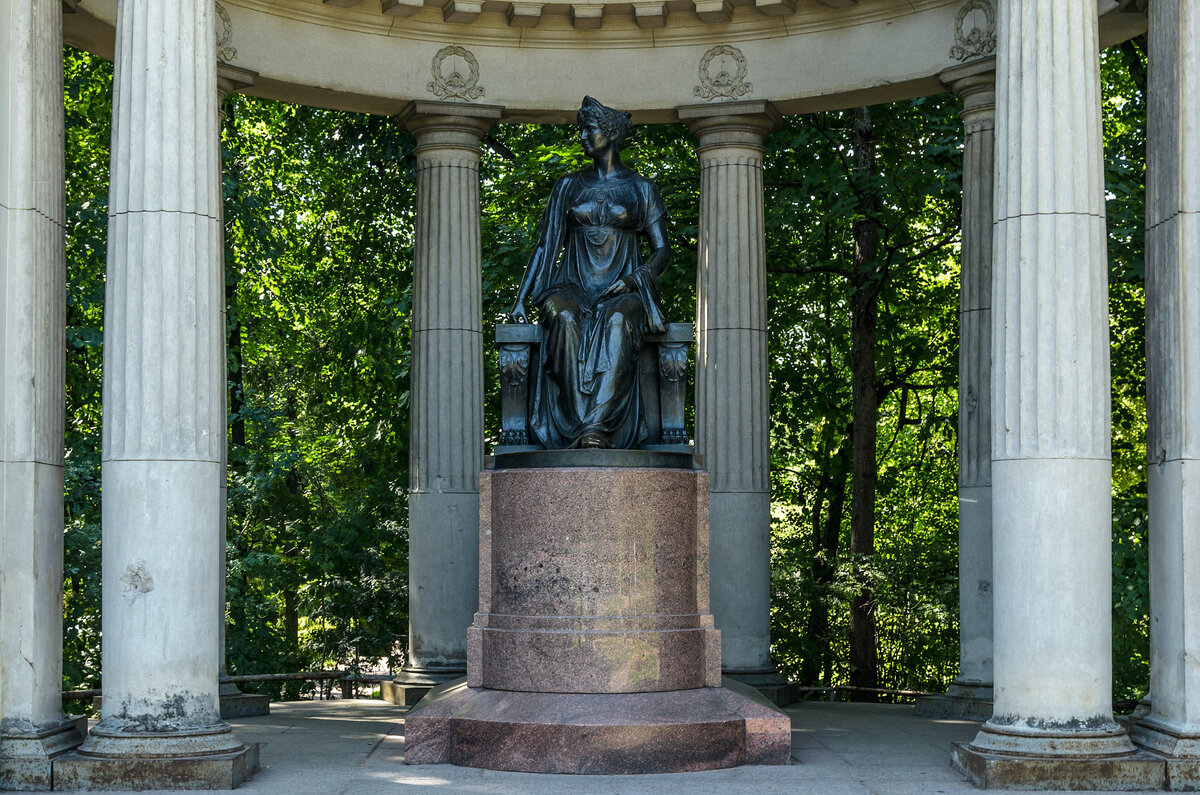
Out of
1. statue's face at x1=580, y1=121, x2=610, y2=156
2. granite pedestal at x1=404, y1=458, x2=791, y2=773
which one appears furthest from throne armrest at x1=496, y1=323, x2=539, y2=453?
statue's face at x1=580, y1=121, x2=610, y2=156

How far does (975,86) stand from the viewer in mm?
22891

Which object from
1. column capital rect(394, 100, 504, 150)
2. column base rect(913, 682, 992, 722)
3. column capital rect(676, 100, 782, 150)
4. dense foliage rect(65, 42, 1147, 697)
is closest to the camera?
column base rect(913, 682, 992, 722)

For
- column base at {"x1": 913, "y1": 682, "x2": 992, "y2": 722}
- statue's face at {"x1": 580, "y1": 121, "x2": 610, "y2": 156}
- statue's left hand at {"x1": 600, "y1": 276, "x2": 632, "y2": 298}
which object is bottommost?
column base at {"x1": 913, "y1": 682, "x2": 992, "y2": 722}

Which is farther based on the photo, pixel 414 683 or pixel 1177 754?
pixel 414 683

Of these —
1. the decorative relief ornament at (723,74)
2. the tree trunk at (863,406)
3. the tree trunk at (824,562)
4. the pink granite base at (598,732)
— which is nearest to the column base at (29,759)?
the pink granite base at (598,732)

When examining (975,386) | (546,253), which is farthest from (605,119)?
(975,386)

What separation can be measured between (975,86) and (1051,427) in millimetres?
9221

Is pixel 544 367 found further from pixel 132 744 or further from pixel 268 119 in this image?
pixel 268 119

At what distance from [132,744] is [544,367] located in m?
7.18

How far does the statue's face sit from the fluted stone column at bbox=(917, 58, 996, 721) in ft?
22.2

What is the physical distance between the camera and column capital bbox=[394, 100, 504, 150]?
24891 mm

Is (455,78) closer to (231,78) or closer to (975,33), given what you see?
(231,78)

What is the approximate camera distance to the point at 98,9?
20.7 metres

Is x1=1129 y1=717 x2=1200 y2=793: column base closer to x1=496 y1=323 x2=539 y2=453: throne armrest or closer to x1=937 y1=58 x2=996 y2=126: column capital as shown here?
x1=496 y1=323 x2=539 y2=453: throne armrest
